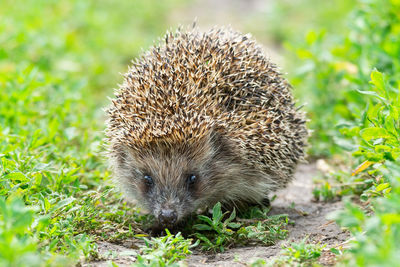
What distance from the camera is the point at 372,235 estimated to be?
10.6ft

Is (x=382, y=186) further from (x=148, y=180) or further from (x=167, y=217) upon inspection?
(x=148, y=180)

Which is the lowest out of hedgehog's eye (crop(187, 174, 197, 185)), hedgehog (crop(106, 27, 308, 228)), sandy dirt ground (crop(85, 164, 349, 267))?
sandy dirt ground (crop(85, 164, 349, 267))

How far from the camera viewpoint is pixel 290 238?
459 cm

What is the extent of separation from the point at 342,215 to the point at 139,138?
7.06 ft

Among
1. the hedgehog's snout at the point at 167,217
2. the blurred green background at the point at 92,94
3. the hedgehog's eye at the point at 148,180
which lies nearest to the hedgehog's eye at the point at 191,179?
the hedgehog's eye at the point at 148,180

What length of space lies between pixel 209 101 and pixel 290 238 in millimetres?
1362

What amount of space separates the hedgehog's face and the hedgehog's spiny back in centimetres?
14

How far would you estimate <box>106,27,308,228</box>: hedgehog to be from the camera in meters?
4.76

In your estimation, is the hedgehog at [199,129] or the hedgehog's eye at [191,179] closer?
the hedgehog at [199,129]

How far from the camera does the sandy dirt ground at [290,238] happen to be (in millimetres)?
4070

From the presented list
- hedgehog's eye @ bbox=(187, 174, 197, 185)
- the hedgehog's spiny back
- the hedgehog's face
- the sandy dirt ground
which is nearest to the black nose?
the hedgehog's face

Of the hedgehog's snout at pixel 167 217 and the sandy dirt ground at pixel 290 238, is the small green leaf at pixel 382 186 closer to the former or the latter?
the sandy dirt ground at pixel 290 238

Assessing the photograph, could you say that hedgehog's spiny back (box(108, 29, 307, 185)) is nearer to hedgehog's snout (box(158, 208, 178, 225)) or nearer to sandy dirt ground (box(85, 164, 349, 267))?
sandy dirt ground (box(85, 164, 349, 267))

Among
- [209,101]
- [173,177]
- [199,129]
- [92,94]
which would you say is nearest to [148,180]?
[173,177]
